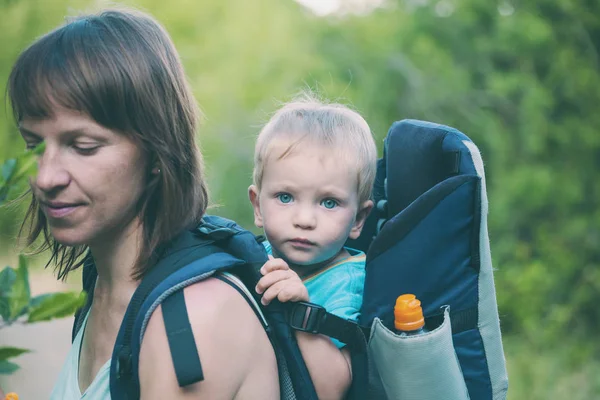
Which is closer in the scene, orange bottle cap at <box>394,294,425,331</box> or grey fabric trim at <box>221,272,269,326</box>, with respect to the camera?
grey fabric trim at <box>221,272,269,326</box>

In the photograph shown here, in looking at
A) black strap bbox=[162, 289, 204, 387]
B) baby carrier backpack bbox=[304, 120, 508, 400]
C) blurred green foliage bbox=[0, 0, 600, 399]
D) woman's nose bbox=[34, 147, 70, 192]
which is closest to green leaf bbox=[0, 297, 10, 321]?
black strap bbox=[162, 289, 204, 387]

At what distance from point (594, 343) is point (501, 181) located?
2384mm

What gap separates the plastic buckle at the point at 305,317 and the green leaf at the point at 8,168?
37.6 inches

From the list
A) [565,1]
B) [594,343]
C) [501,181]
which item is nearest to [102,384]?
[594,343]

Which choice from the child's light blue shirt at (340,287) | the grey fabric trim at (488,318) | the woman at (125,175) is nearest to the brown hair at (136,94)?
the woman at (125,175)

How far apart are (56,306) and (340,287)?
1.24m

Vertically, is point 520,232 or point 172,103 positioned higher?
point 172,103

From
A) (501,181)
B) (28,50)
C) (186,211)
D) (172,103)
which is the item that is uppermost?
(28,50)

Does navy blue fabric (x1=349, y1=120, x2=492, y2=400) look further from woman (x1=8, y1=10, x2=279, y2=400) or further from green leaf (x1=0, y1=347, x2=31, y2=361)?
green leaf (x1=0, y1=347, x2=31, y2=361)

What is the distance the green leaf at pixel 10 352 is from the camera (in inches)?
33.4

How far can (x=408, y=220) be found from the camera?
1.89 m

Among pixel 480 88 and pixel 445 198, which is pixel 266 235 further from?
pixel 480 88

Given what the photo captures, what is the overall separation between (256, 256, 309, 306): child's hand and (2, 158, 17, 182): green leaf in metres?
0.90

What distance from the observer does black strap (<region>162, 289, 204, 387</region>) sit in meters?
1.49
